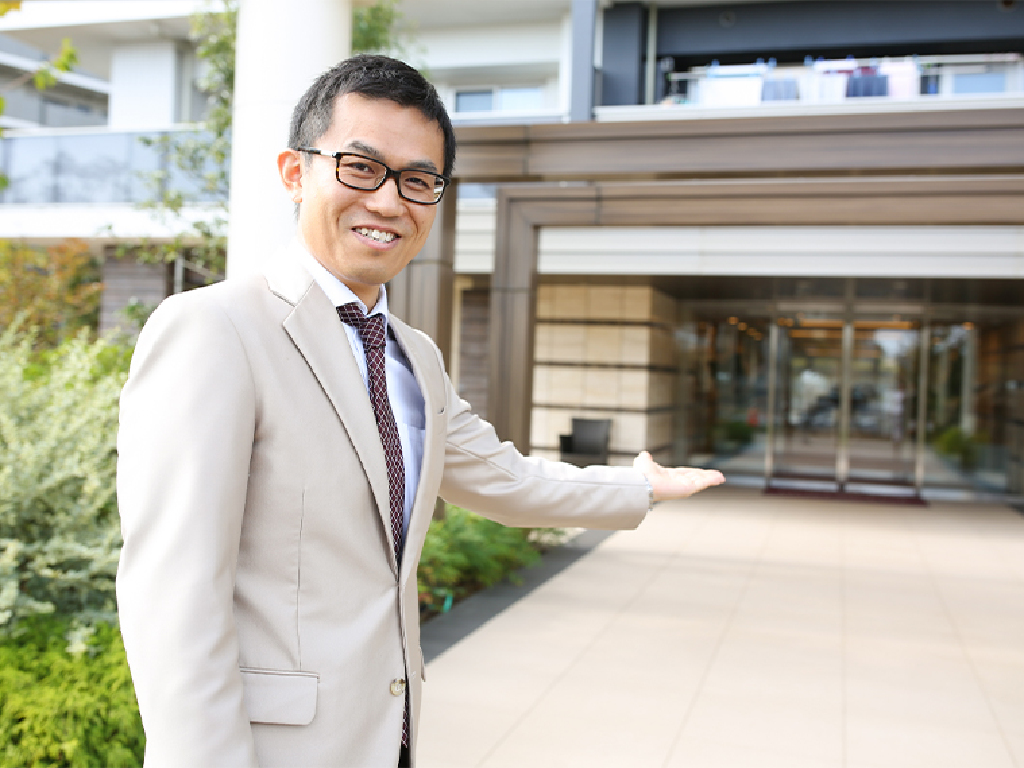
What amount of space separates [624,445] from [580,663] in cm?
919

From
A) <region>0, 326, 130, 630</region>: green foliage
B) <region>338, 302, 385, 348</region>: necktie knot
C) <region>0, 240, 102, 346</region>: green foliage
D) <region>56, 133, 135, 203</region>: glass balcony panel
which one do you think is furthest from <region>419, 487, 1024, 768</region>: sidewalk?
<region>0, 240, 102, 346</region>: green foliage

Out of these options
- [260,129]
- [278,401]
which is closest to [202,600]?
[278,401]

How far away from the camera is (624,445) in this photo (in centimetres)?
1423

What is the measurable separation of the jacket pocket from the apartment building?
367 inches

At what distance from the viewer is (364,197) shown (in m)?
1.45

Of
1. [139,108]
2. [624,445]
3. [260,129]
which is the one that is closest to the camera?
[260,129]

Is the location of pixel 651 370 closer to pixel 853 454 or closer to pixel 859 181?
pixel 853 454

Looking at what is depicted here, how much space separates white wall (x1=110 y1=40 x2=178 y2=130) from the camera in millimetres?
17031

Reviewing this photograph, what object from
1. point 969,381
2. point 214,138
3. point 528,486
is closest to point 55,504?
point 528,486

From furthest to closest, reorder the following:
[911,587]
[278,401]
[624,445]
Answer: [624,445]
[911,587]
[278,401]

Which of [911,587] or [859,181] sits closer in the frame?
[859,181]

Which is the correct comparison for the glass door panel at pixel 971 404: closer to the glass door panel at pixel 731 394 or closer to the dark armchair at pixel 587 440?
the glass door panel at pixel 731 394

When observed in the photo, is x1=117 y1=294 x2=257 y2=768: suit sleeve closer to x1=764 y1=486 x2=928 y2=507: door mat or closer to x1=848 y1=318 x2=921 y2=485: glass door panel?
x1=764 y1=486 x2=928 y2=507: door mat

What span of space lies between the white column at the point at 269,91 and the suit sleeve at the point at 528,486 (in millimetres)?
2656
